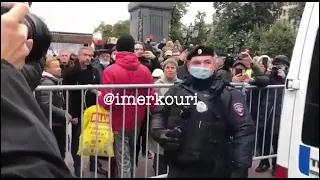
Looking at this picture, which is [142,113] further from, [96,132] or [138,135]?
[96,132]

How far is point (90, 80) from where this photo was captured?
4.96 metres

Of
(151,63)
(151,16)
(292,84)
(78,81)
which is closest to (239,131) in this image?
(292,84)

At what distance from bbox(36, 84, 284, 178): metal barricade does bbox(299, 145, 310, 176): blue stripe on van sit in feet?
6.44

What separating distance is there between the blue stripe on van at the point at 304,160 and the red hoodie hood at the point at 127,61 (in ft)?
8.08

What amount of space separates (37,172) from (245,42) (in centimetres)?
1005

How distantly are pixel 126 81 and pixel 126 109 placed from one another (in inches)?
11.5

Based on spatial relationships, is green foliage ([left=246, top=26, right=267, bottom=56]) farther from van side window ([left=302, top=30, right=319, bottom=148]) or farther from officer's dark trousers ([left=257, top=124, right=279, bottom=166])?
van side window ([left=302, top=30, right=319, bottom=148])

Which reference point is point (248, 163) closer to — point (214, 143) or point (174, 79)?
point (214, 143)

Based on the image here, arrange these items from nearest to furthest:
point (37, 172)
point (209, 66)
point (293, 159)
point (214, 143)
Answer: point (37, 172)
point (293, 159)
point (214, 143)
point (209, 66)

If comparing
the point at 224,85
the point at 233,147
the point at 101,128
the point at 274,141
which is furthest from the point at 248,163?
the point at 274,141

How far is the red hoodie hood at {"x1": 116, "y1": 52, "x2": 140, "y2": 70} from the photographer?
4.10 meters

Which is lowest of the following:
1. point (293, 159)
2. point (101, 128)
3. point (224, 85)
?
point (101, 128)

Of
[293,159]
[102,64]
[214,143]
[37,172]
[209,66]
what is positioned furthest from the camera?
[102,64]

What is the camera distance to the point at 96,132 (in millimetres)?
3754
